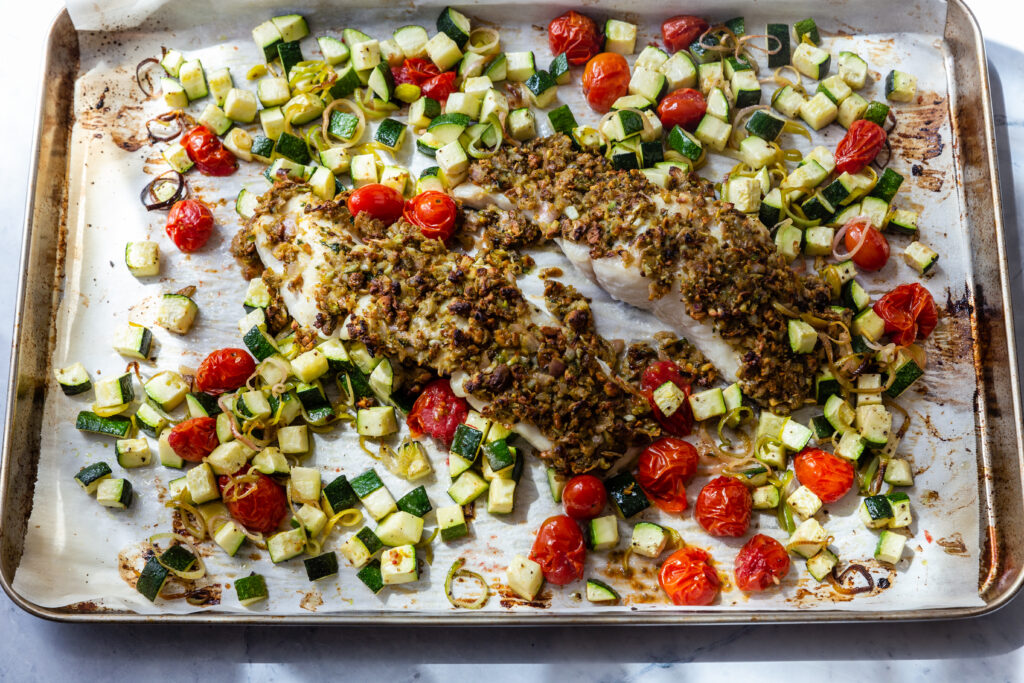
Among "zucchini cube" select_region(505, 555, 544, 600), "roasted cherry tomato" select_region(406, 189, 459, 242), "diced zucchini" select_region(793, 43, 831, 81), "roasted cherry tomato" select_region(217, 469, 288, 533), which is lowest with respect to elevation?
"zucchini cube" select_region(505, 555, 544, 600)

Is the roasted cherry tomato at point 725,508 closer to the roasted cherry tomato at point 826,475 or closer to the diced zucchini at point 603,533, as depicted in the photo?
the roasted cherry tomato at point 826,475

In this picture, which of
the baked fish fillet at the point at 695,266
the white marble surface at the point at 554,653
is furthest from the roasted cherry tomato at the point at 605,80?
the white marble surface at the point at 554,653

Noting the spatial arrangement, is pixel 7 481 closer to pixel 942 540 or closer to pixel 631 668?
pixel 631 668

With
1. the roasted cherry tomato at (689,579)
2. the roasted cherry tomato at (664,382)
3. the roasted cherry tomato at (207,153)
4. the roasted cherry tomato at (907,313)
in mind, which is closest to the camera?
the roasted cherry tomato at (689,579)

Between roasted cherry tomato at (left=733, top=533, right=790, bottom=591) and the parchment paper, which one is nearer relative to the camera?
roasted cherry tomato at (left=733, top=533, right=790, bottom=591)

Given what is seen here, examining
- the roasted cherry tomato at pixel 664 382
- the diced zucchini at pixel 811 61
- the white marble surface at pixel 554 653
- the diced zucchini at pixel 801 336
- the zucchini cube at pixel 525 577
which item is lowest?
the white marble surface at pixel 554 653

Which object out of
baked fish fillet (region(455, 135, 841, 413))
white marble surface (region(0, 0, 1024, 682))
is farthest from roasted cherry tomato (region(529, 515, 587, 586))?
baked fish fillet (region(455, 135, 841, 413))

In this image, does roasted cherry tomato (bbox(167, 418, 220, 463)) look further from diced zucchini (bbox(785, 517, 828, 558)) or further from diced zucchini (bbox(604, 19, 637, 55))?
diced zucchini (bbox(604, 19, 637, 55))
